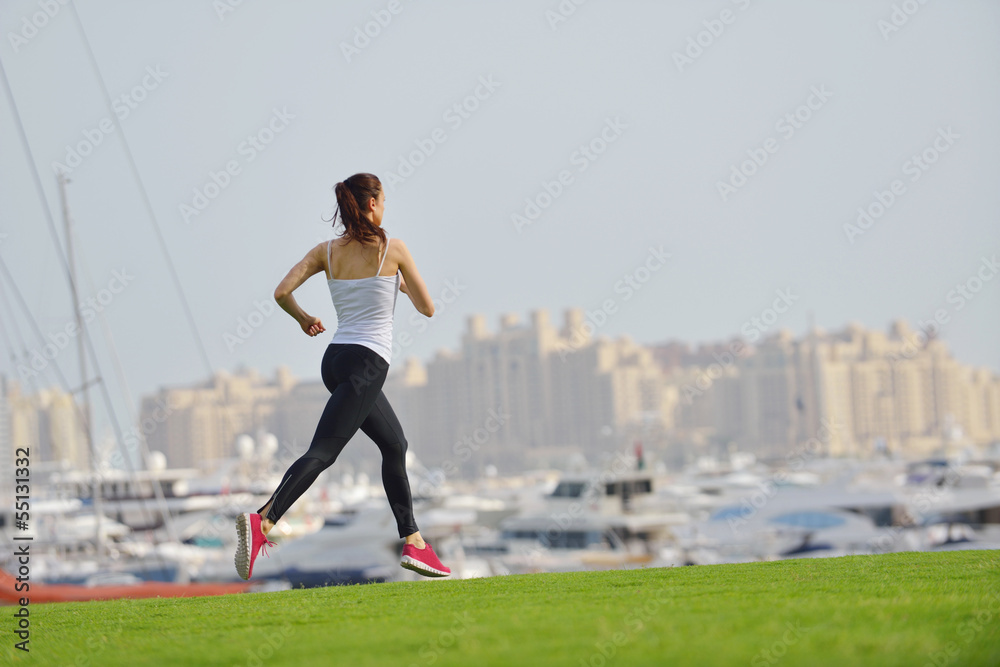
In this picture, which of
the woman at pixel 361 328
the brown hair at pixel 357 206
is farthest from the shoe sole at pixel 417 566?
the brown hair at pixel 357 206

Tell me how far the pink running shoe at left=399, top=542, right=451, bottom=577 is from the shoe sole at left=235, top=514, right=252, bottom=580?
2.17ft

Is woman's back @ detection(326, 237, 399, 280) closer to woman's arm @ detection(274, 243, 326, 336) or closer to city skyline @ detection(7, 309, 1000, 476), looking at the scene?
woman's arm @ detection(274, 243, 326, 336)

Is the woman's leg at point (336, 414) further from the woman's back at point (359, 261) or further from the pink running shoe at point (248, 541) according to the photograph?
the woman's back at point (359, 261)

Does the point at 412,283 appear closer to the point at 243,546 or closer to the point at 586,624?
the point at 243,546

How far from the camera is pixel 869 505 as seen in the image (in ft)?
121

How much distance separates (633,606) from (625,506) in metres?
35.6

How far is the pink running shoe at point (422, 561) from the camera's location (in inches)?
185

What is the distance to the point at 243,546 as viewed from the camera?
436 centimetres

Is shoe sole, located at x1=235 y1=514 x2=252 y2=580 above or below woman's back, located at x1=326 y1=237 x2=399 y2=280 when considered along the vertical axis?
below

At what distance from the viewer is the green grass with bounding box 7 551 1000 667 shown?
109 inches

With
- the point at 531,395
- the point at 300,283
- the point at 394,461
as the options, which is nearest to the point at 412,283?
the point at 300,283

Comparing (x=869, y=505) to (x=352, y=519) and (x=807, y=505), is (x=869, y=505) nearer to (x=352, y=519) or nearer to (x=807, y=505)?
(x=807, y=505)

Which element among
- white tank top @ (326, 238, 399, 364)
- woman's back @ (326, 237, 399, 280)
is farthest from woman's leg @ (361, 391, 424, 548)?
woman's back @ (326, 237, 399, 280)

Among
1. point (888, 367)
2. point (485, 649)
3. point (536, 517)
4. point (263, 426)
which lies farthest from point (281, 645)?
point (888, 367)
